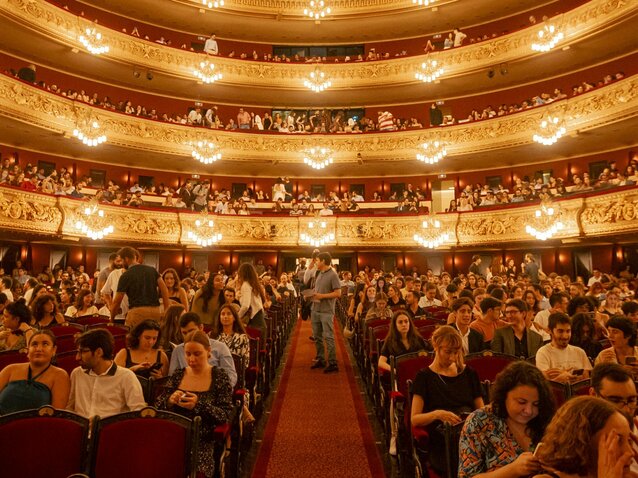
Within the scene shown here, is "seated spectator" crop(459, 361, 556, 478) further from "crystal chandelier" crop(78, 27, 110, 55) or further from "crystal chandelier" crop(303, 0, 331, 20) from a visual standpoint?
"crystal chandelier" crop(303, 0, 331, 20)

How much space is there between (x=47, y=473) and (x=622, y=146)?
19361 millimetres

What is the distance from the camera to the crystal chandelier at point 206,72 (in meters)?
19.5

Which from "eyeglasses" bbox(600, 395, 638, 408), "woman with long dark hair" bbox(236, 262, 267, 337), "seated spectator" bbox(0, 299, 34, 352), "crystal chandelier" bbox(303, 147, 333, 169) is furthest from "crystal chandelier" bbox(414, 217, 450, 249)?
"eyeglasses" bbox(600, 395, 638, 408)

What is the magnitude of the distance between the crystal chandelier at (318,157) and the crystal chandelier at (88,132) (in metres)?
7.50

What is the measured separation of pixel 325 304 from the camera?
7320 millimetres

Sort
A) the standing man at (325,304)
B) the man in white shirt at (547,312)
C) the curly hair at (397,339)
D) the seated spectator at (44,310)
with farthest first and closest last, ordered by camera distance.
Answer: the standing man at (325,304)
the man in white shirt at (547,312)
the seated spectator at (44,310)
the curly hair at (397,339)

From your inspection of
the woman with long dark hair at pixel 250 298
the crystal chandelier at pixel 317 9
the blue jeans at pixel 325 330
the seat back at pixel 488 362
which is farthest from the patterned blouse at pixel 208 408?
the crystal chandelier at pixel 317 9

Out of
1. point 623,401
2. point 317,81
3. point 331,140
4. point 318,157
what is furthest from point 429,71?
point 623,401

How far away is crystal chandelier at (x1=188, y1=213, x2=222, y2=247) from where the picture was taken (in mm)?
17828

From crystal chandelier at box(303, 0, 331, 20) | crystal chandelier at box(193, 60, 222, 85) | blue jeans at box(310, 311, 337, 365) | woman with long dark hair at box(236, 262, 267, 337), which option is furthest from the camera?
crystal chandelier at box(303, 0, 331, 20)

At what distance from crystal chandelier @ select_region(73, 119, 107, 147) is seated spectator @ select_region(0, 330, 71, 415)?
14292mm

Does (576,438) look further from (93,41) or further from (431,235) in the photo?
(93,41)

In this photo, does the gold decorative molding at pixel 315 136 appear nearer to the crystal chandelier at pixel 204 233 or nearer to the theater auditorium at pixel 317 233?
the theater auditorium at pixel 317 233

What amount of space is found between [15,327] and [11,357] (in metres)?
0.68
